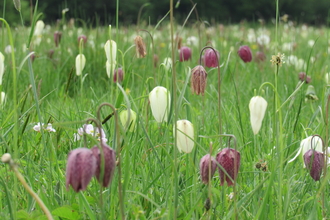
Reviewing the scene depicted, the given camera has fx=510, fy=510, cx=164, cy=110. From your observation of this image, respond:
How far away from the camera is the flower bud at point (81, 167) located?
0.80 metres

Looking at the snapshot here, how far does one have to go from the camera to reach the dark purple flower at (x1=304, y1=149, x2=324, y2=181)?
1.13m

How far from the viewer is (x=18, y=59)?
305 cm

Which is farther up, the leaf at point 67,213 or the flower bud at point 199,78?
the flower bud at point 199,78

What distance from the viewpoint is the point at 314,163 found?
1.14 meters

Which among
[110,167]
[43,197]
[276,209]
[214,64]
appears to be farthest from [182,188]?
[214,64]

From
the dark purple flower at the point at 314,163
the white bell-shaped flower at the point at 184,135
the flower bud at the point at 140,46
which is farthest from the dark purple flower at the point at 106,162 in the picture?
the flower bud at the point at 140,46

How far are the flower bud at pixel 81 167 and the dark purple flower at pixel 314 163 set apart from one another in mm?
552

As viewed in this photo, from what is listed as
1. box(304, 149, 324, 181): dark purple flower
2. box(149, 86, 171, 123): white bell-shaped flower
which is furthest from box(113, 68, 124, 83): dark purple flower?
box(304, 149, 324, 181): dark purple flower

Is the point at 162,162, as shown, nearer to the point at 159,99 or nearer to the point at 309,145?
the point at 159,99

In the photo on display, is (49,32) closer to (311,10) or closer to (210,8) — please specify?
(210,8)

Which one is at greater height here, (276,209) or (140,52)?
(140,52)

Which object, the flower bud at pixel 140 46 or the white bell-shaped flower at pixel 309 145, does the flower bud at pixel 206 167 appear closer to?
the white bell-shaped flower at pixel 309 145

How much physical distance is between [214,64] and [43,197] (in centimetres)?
102

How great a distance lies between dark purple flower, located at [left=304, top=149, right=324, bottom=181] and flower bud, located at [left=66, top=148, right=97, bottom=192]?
1.81 ft
